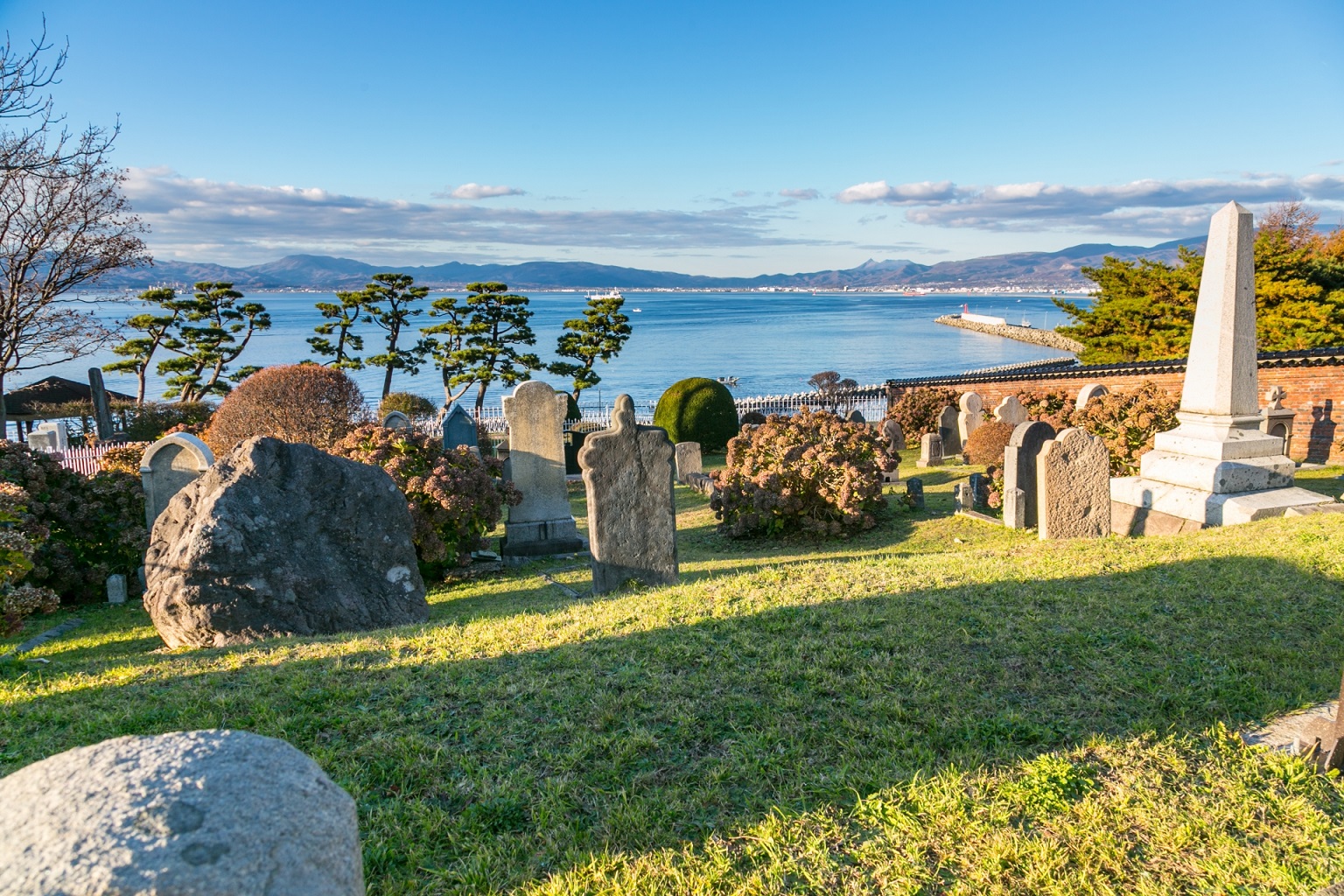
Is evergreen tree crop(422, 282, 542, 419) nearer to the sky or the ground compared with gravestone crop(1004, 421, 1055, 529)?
nearer to the sky

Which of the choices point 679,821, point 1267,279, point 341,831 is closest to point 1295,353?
point 1267,279

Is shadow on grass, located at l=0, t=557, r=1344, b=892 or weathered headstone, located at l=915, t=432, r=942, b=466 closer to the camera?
shadow on grass, located at l=0, t=557, r=1344, b=892

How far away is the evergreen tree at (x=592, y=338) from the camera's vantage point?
110 ft

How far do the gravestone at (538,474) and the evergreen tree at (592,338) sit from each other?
21707 millimetres

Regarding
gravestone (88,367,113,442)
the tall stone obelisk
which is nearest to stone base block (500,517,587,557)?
the tall stone obelisk

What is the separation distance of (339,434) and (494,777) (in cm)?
1300

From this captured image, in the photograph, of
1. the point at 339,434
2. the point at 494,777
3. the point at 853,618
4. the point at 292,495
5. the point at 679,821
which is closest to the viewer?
the point at 679,821

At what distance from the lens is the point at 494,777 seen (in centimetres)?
315

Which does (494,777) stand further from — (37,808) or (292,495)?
(292,495)

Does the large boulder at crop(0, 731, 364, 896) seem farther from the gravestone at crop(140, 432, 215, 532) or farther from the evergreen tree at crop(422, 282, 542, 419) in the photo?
the evergreen tree at crop(422, 282, 542, 419)

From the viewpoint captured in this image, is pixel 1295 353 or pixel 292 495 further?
pixel 1295 353

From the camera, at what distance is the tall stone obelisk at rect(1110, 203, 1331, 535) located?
8.46 meters

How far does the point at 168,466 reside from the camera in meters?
9.61

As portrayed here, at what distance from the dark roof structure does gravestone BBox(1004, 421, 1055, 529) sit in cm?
2468
